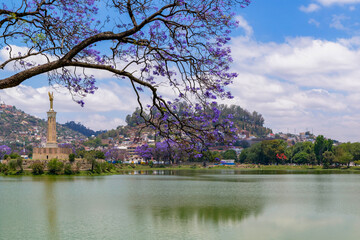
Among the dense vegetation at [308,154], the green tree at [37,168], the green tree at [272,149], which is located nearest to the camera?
the green tree at [37,168]

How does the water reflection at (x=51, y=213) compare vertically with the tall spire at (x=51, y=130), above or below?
below

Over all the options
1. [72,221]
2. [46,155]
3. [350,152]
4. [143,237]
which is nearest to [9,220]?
[72,221]

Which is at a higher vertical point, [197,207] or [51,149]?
[51,149]

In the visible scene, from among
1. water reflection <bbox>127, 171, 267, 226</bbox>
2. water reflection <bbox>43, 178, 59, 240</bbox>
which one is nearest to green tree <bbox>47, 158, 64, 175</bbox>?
water reflection <bbox>43, 178, 59, 240</bbox>

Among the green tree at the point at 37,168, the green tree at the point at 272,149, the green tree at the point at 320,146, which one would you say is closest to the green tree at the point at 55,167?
the green tree at the point at 37,168

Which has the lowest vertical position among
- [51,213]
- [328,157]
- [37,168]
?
[51,213]

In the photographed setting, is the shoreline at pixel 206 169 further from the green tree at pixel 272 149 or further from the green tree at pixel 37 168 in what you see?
the green tree at pixel 272 149

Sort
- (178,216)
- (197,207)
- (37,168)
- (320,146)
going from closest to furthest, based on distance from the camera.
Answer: (178,216), (197,207), (37,168), (320,146)

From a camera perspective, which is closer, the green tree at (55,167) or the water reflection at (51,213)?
the water reflection at (51,213)

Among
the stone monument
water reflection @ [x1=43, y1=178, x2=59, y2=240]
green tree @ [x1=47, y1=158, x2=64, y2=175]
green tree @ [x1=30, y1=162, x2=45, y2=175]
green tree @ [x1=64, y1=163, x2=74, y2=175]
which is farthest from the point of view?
the stone monument

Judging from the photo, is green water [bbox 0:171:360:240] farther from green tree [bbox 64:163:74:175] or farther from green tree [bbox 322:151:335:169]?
green tree [bbox 322:151:335:169]

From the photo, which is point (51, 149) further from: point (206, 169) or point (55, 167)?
point (206, 169)

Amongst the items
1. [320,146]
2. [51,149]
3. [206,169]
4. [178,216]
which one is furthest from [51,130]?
[320,146]

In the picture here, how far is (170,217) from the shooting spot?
21.5 metres
